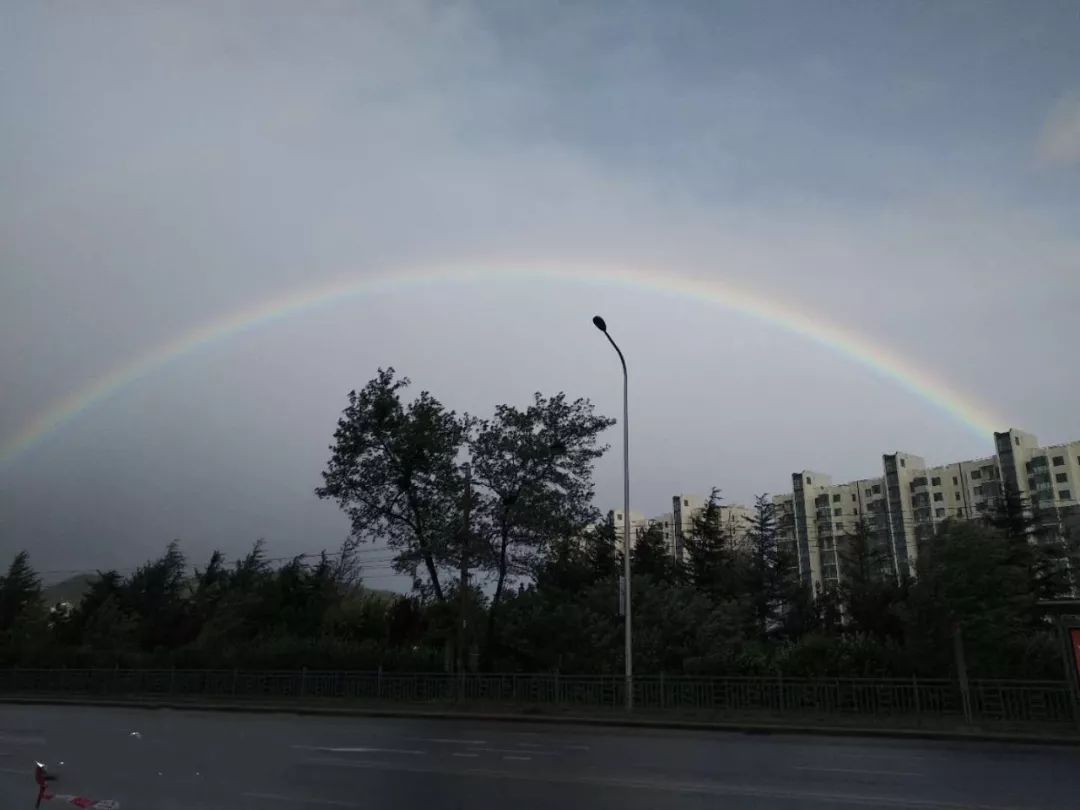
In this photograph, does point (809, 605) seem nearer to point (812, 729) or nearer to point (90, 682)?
point (812, 729)

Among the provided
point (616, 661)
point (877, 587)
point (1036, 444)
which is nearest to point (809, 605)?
point (877, 587)

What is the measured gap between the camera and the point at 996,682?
21641 millimetres

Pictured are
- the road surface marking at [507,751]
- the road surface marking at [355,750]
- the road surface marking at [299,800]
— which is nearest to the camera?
the road surface marking at [299,800]

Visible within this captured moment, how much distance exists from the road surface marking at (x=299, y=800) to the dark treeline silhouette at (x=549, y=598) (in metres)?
18.7

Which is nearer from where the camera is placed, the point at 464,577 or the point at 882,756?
the point at 882,756

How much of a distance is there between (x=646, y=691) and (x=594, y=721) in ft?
12.4

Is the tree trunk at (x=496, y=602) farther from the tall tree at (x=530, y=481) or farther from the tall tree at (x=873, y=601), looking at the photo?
the tall tree at (x=873, y=601)

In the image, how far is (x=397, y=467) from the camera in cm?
3722

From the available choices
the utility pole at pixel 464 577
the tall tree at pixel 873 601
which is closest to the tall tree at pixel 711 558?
the tall tree at pixel 873 601

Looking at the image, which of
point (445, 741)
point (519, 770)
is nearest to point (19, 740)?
point (445, 741)

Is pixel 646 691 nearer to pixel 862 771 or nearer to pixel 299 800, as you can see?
pixel 862 771

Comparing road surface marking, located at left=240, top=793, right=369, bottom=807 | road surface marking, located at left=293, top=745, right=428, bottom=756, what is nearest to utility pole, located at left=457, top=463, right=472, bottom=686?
road surface marking, located at left=293, top=745, right=428, bottom=756

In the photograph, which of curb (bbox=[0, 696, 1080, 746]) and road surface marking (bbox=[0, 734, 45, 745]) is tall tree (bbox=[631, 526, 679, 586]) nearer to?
curb (bbox=[0, 696, 1080, 746])

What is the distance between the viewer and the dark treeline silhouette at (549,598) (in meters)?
24.2
